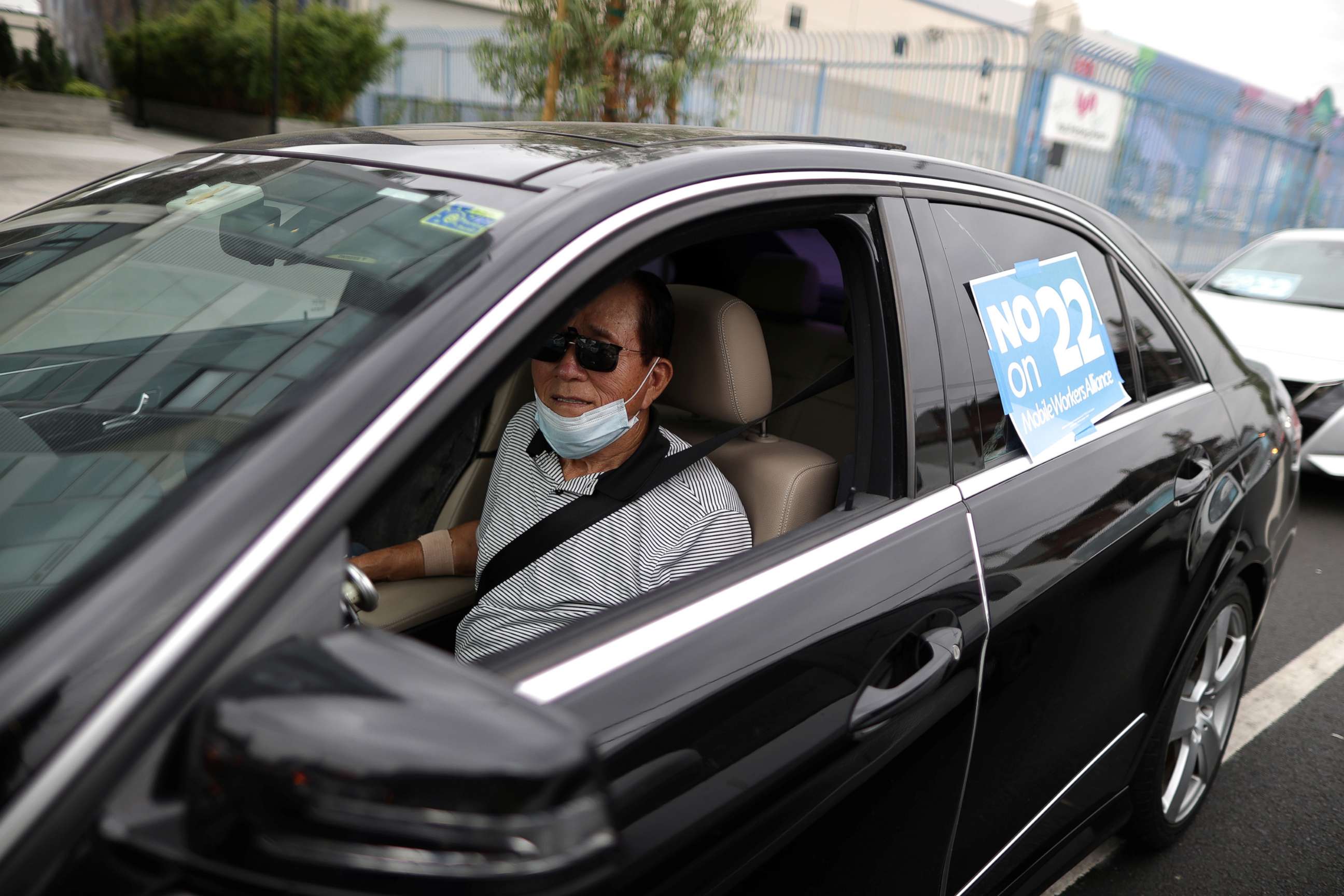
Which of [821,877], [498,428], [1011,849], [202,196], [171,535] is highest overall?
[202,196]

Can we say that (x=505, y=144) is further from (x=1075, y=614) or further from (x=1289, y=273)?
(x=1289, y=273)

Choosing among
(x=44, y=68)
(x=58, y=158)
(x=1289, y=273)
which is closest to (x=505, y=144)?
(x=1289, y=273)

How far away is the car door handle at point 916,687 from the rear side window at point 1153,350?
1.05 m

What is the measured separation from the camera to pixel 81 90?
1483cm

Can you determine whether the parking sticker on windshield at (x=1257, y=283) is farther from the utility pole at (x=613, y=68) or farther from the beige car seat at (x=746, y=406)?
the beige car seat at (x=746, y=406)

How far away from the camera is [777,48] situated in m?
12.8

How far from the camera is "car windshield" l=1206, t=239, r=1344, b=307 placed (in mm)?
6879

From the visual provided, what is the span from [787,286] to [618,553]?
1.08m

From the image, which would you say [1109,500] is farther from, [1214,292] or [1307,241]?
[1307,241]

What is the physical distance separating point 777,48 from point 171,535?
13067mm

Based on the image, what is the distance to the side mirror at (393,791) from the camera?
0.80 meters

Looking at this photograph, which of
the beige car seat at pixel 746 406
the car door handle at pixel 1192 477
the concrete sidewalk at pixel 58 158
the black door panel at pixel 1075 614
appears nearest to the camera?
the black door panel at pixel 1075 614

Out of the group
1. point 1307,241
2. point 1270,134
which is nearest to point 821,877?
point 1307,241

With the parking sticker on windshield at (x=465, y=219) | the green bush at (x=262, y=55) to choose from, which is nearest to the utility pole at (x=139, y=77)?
the green bush at (x=262, y=55)
